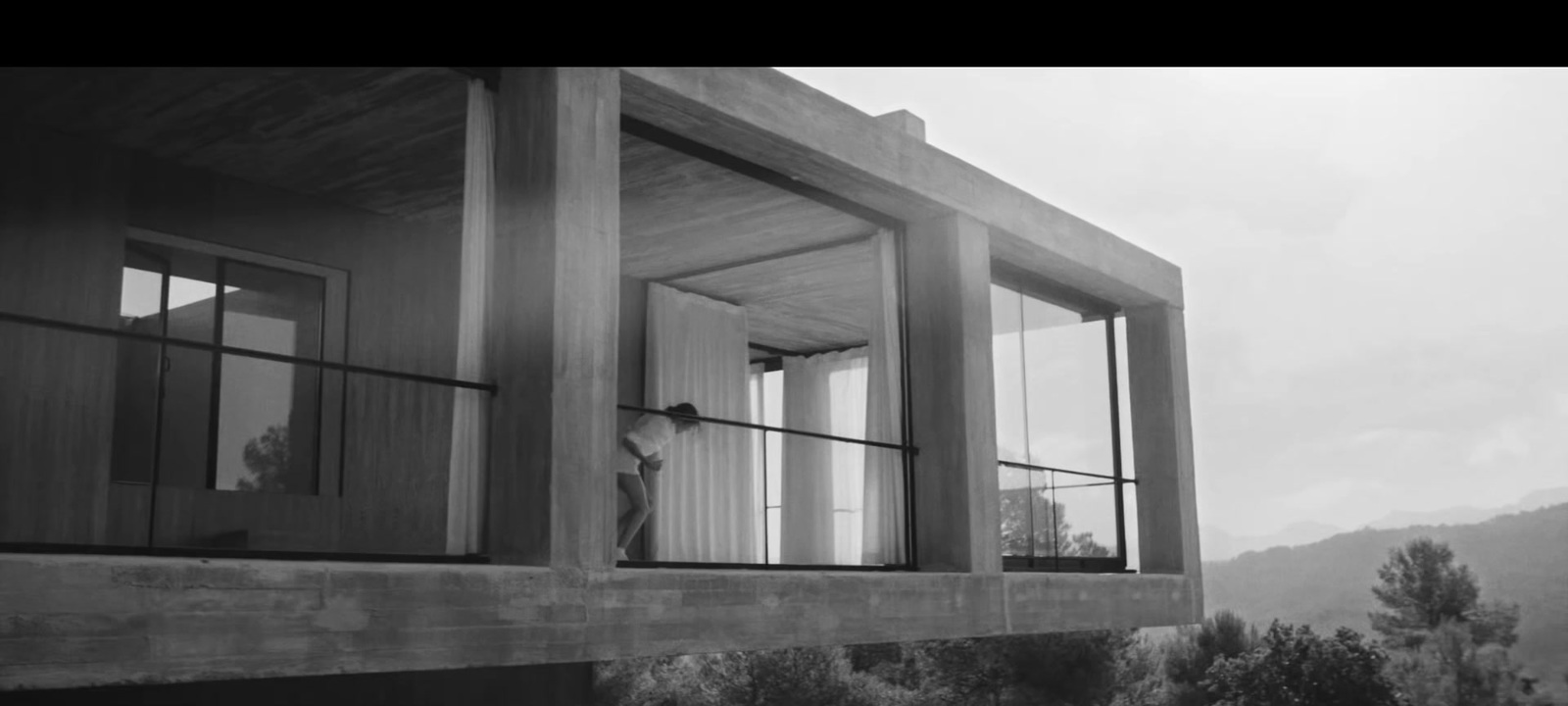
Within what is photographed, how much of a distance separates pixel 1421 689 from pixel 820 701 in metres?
17.5

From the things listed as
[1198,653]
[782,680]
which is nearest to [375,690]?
[782,680]

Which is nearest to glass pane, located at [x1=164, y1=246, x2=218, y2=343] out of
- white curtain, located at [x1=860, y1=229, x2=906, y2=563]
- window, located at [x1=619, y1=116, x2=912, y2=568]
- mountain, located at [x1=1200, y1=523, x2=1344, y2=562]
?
window, located at [x1=619, y1=116, x2=912, y2=568]

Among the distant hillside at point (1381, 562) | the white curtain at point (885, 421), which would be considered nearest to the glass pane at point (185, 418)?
the white curtain at point (885, 421)

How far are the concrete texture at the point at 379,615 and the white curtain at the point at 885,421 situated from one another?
579mm

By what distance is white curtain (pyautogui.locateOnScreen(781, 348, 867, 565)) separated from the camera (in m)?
12.8

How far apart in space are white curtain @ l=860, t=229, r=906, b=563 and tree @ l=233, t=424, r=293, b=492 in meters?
3.57

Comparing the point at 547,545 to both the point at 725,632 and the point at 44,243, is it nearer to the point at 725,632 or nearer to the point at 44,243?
the point at 725,632

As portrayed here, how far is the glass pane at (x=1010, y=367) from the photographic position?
10523 mm

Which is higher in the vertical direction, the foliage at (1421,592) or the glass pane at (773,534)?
the glass pane at (773,534)

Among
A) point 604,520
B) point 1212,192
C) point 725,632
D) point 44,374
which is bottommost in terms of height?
point 725,632

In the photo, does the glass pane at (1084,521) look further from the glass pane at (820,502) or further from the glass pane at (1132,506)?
the glass pane at (820,502)

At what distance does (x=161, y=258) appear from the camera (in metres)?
8.16

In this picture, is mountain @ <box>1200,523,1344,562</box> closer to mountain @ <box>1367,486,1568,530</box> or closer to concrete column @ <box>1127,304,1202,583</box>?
mountain @ <box>1367,486,1568,530</box>
